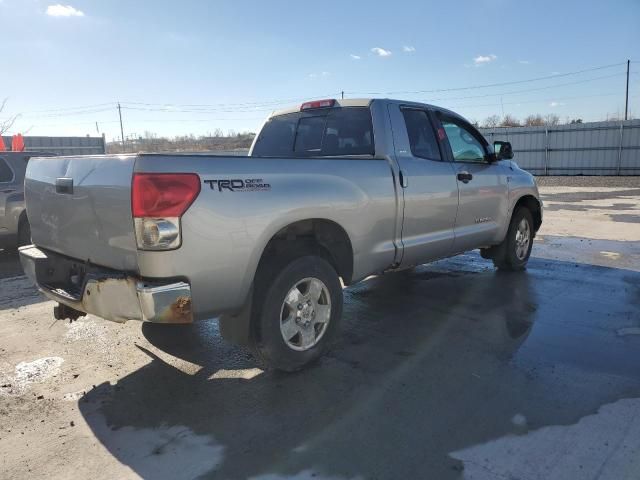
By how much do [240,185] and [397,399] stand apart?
1.73 m

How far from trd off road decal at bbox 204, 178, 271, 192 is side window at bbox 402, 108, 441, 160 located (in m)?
2.00

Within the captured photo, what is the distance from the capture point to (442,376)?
12.3 ft

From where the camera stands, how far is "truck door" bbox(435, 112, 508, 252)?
5453 millimetres

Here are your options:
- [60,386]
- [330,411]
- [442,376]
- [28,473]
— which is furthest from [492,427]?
[60,386]

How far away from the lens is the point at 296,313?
12.5 ft

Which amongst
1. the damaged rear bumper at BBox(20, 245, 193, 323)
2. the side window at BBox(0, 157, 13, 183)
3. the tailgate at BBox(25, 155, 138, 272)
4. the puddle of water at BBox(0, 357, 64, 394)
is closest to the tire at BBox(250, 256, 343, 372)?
the damaged rear bumper at BBox(20, 245, 193, 323)

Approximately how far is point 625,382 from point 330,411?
2.08m

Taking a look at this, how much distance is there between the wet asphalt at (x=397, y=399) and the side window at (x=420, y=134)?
1592mm

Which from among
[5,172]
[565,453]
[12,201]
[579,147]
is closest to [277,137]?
[565,453]

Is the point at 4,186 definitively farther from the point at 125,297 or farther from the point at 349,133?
the point at 125,297

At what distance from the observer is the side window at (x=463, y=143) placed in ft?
18.2

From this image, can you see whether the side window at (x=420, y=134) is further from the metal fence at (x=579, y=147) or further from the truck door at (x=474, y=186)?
the metal fence at (x=579, y=147)

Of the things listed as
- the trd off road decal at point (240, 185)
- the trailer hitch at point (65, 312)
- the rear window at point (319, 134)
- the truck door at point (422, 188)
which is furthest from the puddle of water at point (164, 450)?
the rear window at point (319, 134)

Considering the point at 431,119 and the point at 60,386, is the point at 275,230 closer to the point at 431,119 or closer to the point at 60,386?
the point at 60,386
